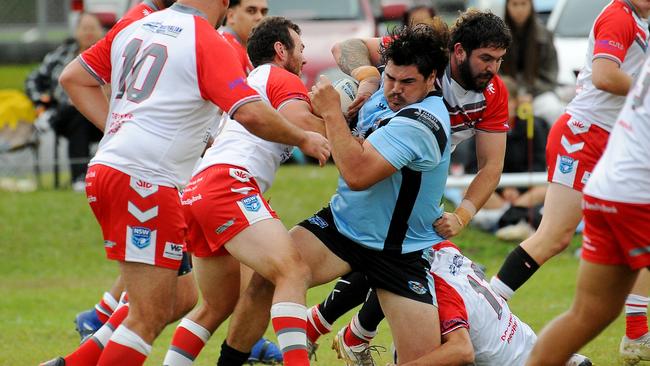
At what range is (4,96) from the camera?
555 inches

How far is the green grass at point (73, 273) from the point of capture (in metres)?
7.94

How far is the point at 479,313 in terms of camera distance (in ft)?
20.9

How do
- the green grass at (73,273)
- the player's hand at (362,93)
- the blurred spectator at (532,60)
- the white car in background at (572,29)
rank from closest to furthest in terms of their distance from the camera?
the player's hand at (362,93)
the green grass at (73,273)
the blurred spectator at (532,60)
the white car in background at (572,29)

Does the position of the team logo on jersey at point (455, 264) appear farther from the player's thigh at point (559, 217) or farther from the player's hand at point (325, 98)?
the player's hand at point (325, 98)

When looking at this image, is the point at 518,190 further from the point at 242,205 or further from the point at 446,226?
the point at 242,205

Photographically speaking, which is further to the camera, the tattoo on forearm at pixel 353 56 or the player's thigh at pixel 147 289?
the tattoo on forearm at pixel 353 56

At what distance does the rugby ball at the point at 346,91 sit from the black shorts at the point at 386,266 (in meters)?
0.63

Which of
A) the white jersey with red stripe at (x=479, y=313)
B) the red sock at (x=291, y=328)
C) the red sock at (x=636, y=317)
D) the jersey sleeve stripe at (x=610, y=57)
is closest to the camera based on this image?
the red sock at (x=291, y=328)

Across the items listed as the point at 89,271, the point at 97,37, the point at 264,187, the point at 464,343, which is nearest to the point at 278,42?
the point at 264,187

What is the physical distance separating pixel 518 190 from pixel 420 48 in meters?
6.14

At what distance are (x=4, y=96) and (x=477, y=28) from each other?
357 inches

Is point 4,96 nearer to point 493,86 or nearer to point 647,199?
point 493,86

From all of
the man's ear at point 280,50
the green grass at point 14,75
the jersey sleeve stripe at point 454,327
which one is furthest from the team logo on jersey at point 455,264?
the green grass at point 14,75

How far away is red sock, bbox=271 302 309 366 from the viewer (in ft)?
18.8
